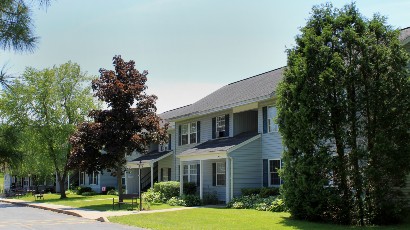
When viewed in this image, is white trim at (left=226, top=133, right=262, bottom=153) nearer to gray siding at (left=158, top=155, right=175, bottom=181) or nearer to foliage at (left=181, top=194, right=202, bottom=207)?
foliage at (left=181, top=194, right=202, bottom=207)

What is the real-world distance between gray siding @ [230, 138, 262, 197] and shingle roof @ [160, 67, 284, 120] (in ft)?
8.76

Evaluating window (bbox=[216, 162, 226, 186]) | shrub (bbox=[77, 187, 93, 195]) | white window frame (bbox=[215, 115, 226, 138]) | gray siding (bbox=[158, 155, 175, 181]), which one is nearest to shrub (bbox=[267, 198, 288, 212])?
window (bbox=[216, 162, 226, 186])

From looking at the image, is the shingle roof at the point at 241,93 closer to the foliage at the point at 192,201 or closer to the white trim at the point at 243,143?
the white trim at the point at 243,143

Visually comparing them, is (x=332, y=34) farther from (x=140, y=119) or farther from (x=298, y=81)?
(x=140, y=119)

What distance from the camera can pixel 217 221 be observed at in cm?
1759

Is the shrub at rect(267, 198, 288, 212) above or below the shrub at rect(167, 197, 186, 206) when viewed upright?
above

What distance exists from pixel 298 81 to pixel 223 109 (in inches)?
470

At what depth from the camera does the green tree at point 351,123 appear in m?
15.8

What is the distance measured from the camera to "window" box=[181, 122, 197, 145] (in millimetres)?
33625

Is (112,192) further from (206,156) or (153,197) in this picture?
Result: (206,156)

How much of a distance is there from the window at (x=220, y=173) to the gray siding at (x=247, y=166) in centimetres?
262

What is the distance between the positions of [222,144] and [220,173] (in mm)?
2405

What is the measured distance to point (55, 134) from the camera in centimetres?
3816

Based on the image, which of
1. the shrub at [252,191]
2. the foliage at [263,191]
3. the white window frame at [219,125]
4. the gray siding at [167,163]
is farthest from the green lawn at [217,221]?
the gray siding at [167,163]
